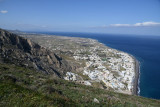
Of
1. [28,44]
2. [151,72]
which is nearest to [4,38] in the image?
[28,44]

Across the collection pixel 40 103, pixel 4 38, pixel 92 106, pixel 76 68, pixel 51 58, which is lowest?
pixel 76 68

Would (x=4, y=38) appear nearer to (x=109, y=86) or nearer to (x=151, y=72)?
(x=109, y=86)

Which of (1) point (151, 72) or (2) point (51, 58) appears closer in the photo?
(2) point (51, 58)

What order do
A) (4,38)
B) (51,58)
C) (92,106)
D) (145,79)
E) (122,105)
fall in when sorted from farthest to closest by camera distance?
(145,79)
(51,58)
(4,38)
(122,105)
(92,106)

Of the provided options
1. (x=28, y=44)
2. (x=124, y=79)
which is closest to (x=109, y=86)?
(x=124, y=79)

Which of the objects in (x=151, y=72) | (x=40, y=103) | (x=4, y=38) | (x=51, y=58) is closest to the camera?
(x=40, y=103)

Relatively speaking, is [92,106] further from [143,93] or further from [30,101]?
[143,93]

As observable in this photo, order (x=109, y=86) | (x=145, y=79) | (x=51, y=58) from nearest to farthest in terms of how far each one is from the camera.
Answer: (x=109, y=86) → (x=51, y=58) → (x=145, y=79)

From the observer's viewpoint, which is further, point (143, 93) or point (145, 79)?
point (145, 79)

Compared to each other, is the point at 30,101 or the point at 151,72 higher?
the point at 30,101
